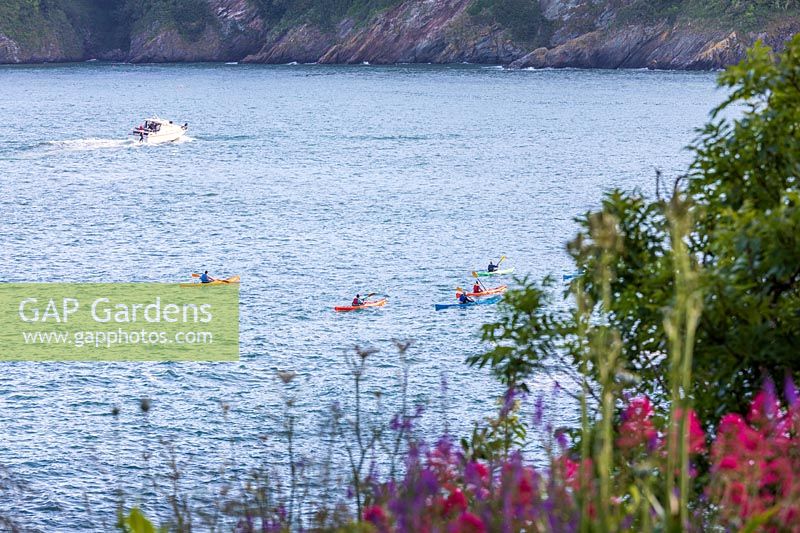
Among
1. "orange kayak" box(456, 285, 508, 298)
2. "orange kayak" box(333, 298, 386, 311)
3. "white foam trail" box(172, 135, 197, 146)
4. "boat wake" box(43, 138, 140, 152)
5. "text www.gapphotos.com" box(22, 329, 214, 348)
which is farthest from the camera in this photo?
"white foam trail" box(172, 135, 197, 146)

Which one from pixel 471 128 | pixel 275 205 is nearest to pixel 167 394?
pixel 275 205

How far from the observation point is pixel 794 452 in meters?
6.43

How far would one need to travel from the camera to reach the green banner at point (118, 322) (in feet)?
150

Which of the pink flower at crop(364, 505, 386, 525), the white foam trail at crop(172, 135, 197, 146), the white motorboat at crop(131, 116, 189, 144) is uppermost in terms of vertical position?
the pink flower at crop(364, 505, 386, 525)

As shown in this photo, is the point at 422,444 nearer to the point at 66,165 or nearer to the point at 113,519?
the point at 113,519

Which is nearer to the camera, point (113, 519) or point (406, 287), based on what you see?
point (113, 519)

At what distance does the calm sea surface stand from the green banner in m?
1.17

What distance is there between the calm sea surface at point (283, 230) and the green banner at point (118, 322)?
1.17m

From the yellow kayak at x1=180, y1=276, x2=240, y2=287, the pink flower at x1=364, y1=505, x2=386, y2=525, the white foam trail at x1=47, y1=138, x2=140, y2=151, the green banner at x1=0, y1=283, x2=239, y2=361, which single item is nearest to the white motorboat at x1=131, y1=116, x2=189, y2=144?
the white foam trail at x1=47, y1=138, x2=140, y2=151

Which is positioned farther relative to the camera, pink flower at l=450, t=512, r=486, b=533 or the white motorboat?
Answer: the white motorboat

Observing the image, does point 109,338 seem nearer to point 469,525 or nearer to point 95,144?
point 469,525

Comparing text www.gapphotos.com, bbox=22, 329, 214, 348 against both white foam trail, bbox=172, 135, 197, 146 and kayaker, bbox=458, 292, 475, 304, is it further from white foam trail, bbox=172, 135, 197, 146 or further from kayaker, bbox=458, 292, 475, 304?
white foam trail, bbox=172, 135, 197, 146

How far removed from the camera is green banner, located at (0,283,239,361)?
45.8 m

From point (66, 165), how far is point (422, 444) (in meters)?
103
